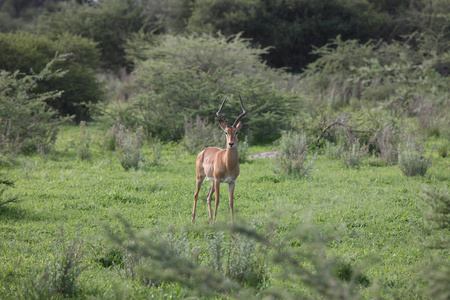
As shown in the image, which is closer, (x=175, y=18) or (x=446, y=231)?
(x=446, y=231)

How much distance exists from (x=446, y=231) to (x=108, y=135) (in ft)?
29.8

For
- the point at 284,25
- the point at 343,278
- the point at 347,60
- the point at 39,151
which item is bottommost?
the point at 39,151

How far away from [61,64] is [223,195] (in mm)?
12433

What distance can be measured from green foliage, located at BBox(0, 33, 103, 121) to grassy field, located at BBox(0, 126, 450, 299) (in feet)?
22.2

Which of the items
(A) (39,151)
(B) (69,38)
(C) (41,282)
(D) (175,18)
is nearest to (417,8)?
(D) (175,18)

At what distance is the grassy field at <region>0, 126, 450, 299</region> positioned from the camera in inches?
170

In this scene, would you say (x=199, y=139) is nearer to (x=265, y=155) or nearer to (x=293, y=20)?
(x=265, y=155)

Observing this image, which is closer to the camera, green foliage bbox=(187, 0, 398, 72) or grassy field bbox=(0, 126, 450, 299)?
grassy field bbox=(0, 126, 450, 299)

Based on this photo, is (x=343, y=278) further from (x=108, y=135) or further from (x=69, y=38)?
(x=69, y=38)

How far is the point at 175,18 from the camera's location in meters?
29.3

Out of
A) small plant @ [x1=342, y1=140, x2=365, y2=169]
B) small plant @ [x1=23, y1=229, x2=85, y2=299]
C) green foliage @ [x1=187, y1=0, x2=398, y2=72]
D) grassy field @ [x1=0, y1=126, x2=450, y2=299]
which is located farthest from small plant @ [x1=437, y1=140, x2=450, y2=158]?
green foliage @ [x1=187, y1=0, x2=398, y2=72]

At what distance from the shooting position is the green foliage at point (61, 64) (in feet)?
54.0

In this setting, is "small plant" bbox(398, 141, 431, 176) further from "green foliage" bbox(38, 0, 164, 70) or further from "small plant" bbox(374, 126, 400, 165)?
"green foliage" bbox(38, 0, 164, 70)

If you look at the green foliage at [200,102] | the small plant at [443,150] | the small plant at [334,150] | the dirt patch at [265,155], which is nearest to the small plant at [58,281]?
the dirt patch at [265,155]
